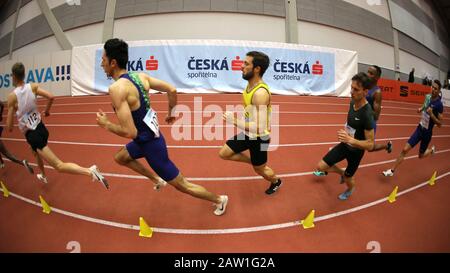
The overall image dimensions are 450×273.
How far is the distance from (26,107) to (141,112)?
1.92 m

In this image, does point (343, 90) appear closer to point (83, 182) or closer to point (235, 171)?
point (235, 171)

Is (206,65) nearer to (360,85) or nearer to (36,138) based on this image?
(36,138)

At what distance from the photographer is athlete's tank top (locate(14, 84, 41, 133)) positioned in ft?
8.79

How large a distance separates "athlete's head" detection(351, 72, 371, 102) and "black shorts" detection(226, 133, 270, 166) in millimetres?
1096

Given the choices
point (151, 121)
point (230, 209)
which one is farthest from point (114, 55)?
point (230, 209)

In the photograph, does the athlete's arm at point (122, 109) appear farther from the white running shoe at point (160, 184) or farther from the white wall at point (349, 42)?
the white wall at point (349, 42)

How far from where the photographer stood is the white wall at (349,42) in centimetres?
1217

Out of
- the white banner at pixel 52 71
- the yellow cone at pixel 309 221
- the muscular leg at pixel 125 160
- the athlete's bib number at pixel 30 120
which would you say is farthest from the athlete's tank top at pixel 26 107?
the white banner at pixel 52 71

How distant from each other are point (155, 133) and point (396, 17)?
20.0m

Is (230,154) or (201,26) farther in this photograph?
(201,26)

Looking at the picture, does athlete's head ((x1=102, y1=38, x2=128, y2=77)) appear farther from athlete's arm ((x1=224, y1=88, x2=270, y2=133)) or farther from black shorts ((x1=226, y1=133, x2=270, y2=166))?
black shorts ((x1=226, y1=133, x2=270, y2=166))

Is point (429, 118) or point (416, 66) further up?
point (416, 66)

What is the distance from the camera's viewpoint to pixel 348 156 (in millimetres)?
2688

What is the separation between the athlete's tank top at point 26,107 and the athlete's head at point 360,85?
3911mm
